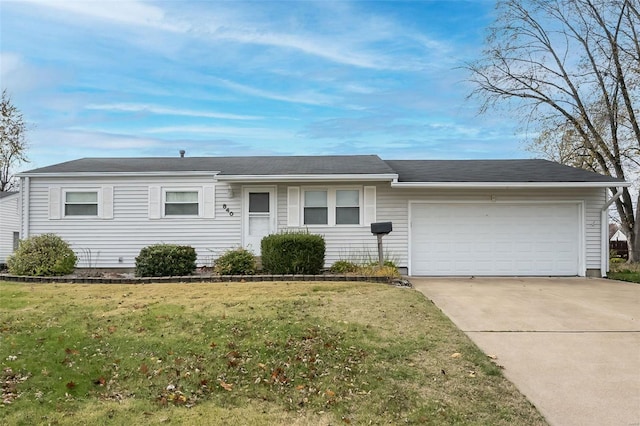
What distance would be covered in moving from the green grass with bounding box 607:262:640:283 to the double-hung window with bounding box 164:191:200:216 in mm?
11113

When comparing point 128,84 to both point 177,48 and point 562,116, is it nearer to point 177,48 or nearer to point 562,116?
point 177,48

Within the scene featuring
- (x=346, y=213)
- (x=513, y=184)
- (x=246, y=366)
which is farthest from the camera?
(x=346, y=213)

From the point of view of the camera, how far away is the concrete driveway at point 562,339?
3912 millimetres

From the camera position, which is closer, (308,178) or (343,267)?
(343,267)

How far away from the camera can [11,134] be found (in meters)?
26.4

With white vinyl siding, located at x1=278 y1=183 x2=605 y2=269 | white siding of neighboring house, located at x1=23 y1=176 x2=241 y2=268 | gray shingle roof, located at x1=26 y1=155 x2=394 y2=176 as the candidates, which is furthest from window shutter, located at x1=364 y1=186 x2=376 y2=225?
white siding of neighboring house, located at x1=23 y1=176 x2=241 y2=268

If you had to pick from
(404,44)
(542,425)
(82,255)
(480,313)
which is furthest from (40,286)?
(404,44)

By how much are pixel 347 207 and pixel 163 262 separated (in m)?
4.85

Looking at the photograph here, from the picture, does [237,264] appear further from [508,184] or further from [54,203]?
[508,184]

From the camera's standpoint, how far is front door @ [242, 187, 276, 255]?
1269 centimetres

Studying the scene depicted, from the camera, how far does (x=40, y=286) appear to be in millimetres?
9719

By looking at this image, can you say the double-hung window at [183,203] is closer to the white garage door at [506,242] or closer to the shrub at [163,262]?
the shrub at [163,262]

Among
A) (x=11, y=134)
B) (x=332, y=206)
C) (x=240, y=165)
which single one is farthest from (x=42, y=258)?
(x=11, y=134)

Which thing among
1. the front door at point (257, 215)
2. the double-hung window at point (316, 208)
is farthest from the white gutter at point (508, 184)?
the front door at point (257, 215)
